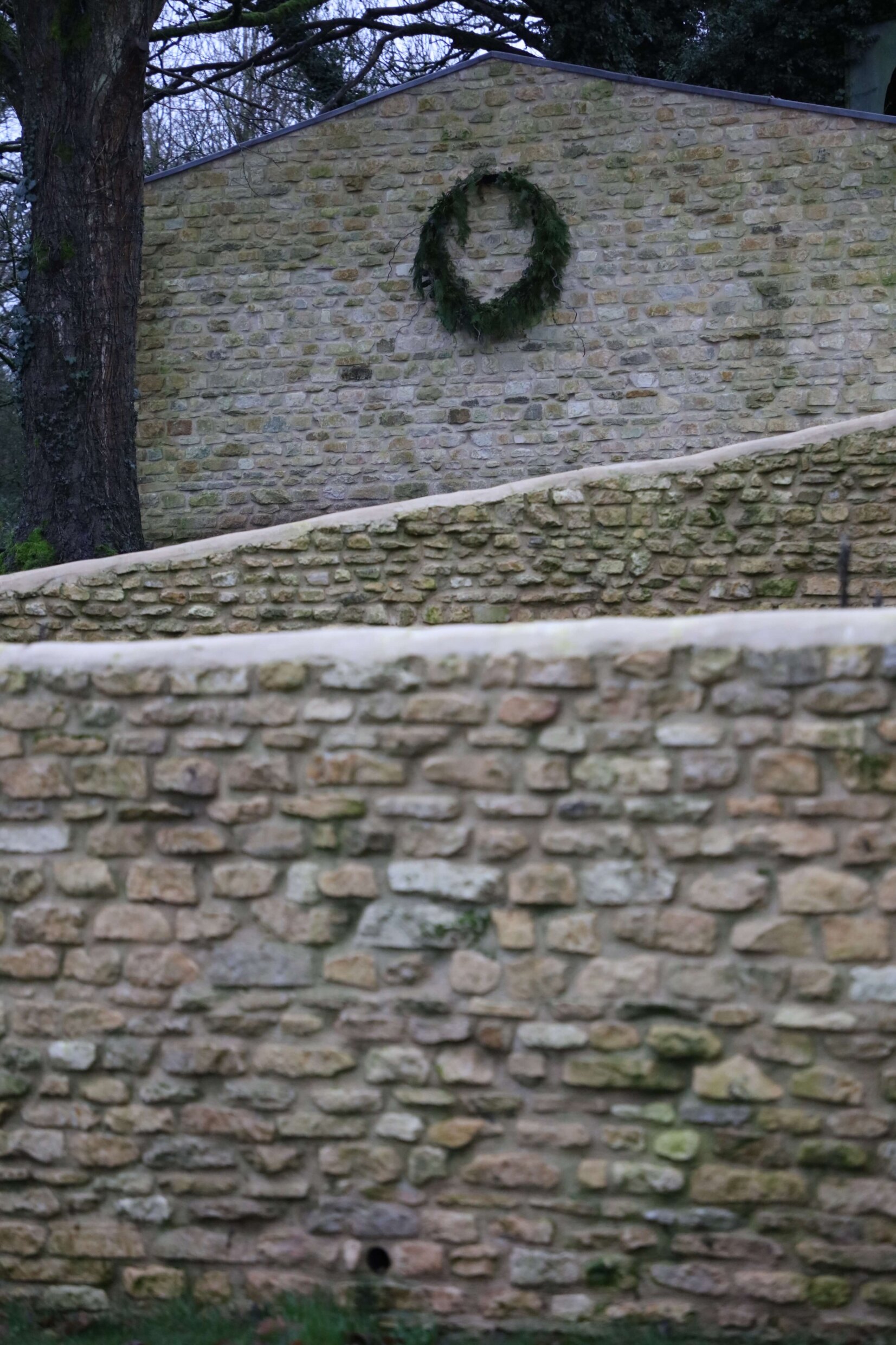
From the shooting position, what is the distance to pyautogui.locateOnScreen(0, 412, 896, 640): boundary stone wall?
21.1 feet

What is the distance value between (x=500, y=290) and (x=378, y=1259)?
8.74 metres

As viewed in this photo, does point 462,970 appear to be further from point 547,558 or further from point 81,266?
point 81,266

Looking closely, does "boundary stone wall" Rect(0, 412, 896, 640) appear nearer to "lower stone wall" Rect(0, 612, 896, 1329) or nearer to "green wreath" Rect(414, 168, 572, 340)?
"lower stone wall" Rect(0, 612, 896, 1329)

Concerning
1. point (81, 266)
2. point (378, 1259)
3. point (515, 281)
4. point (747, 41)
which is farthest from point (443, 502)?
point (747, 41)

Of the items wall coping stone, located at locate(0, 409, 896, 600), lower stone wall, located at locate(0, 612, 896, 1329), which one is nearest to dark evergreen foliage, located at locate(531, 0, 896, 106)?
wall coping stone, located at locate(0, 409, 896, 600)

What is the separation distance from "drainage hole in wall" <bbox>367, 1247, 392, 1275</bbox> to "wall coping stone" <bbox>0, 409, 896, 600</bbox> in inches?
156

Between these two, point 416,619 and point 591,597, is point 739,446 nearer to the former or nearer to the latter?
point 591,597

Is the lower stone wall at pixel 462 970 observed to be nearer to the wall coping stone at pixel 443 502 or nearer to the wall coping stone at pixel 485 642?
the wall coping stone at pixel 485 642

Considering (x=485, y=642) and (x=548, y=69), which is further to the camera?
(x=548, y=69)

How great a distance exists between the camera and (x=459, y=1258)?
3104 millimetres

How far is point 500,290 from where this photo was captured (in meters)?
10.7

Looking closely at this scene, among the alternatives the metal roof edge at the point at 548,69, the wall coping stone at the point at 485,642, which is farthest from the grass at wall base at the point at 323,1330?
the metal roof edge at the point at 548,69

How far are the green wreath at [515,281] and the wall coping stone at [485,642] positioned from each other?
7.82m

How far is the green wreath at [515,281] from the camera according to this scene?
10.5 metres
